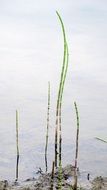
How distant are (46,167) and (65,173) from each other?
9.64 m

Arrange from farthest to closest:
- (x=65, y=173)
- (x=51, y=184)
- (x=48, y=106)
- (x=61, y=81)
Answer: (x=48, y=106), (x=65, y=173), (x=51, y=184), (x=61, y=81)

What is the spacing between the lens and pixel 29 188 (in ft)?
51.4

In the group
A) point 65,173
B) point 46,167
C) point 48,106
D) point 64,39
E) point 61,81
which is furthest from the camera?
point 46,167

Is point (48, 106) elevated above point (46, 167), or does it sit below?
above

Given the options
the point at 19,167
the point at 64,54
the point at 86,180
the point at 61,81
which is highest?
the point at 64,54

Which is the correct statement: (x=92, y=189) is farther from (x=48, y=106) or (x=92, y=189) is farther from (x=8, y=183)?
(x=48, y=106)

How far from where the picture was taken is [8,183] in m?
17.6

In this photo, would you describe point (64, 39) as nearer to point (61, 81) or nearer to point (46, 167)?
point (61, 81)

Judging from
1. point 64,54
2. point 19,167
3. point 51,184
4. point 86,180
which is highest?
point 64,54

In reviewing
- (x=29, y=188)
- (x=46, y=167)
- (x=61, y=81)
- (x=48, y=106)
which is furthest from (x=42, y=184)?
(x=46, y=167)

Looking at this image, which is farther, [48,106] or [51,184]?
[48,106]

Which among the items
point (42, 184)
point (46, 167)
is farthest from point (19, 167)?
point (42, 184)

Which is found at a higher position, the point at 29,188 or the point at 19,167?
the point at 29,188

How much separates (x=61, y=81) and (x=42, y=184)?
6.57 metres
